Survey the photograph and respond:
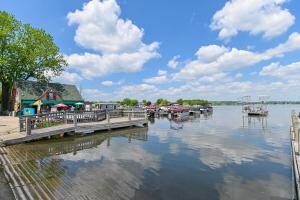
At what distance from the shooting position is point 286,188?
812 cm

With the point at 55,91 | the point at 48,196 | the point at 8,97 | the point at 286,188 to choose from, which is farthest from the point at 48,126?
the point at 8,97

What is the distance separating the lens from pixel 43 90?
133ft

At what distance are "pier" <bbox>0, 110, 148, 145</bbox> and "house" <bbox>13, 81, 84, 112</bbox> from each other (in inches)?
663

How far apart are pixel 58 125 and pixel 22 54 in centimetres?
2585

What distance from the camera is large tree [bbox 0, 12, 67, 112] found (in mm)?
37375

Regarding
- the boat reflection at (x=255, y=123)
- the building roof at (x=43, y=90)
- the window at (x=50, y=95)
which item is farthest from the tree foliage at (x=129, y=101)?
the boat reflection at (x=255, y=123)

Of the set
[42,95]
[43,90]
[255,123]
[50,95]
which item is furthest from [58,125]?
[255,123]

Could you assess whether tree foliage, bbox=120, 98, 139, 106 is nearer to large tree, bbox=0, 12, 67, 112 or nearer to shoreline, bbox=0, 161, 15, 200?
large tree, bbox=0, 12, 67, 112

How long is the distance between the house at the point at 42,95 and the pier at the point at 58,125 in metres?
16.9

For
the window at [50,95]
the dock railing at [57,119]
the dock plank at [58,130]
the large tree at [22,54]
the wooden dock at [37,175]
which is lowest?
the wooden dock at [37,175]

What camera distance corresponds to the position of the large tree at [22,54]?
3738 cm

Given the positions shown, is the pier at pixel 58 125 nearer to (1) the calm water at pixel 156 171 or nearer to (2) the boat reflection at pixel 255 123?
(1) the calm water at pixel 156 171

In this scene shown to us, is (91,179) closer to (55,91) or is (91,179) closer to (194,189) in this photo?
(194,189)

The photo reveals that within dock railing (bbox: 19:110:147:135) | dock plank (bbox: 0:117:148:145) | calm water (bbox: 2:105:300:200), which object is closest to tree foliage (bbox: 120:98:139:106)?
dock railing (bbox: 19:110:147:135)
